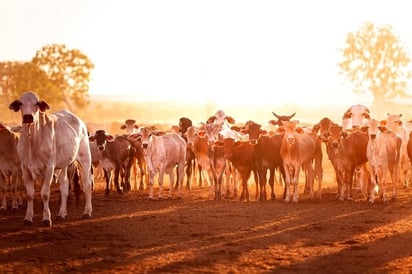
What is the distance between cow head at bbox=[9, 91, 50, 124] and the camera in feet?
40.4

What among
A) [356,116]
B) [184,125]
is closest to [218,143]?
[356,116]

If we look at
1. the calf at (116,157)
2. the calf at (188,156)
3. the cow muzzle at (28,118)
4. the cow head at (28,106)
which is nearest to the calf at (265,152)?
the calf at (188,156)

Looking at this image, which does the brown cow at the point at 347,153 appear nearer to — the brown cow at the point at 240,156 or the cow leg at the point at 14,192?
the brown cow at the point at 240,156

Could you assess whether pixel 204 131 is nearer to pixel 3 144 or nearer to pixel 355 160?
pixel 355 160

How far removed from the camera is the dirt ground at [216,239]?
9.27 meters

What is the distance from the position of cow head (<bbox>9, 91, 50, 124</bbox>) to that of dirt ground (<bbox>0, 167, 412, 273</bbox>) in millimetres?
2189

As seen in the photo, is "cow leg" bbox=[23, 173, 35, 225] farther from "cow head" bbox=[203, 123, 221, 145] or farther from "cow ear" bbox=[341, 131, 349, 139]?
"cow ear" bbox=[341, 131, 349, 139]

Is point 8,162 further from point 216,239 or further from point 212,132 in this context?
point 216,239

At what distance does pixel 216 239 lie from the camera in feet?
37.6

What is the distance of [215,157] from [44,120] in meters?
6.88

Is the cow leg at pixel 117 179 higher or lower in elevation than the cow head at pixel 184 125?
lower

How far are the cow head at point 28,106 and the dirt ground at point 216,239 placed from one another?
2.19m

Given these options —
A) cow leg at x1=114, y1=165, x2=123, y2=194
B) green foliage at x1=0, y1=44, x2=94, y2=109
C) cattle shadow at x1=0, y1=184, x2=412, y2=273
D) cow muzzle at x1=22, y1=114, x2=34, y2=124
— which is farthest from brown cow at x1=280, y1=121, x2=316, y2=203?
green foliage at x1=0, y1=44, x2=94, y2=109

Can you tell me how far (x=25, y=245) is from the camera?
35.4ft
